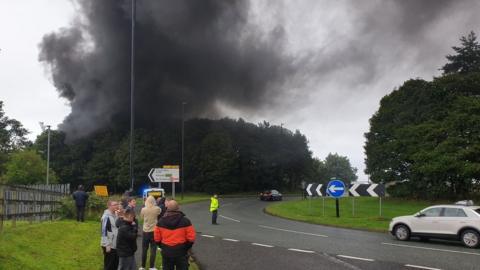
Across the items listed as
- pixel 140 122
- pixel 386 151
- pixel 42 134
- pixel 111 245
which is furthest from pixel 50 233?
pixel 42 134

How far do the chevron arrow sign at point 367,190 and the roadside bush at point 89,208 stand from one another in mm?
13093

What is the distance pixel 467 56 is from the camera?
49.3 m

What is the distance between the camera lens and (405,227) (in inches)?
695

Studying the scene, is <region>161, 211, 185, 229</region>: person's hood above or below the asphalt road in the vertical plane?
above

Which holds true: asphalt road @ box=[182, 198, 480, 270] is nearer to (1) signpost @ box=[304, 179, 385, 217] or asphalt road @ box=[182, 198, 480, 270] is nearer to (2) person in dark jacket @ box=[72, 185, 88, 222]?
(2) person in dark jacket @ box=[72, 185, 88, 222]

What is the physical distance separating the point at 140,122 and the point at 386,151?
4500 cm

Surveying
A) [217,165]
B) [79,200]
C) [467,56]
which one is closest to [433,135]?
[467,56]

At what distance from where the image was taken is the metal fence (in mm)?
13902

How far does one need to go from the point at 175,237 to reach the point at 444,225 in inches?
494

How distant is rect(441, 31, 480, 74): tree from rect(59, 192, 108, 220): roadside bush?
39799 millimetres

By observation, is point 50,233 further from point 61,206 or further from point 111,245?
point 61,206

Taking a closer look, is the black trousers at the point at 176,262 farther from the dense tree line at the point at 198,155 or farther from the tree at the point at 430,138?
the dense tree line at the point at 198,155

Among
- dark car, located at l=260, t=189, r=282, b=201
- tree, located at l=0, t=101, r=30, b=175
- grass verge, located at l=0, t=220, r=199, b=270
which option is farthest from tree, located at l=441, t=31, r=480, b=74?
tree, located at l=0, t=101, r=30, b=175

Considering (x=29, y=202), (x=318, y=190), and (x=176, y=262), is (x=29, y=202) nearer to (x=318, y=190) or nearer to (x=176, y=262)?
(x=176, y=262)
